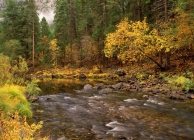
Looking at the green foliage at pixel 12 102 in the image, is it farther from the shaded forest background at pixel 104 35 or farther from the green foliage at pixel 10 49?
the green foliage at pixel 10 49

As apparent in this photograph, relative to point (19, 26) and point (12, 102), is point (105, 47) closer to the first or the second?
point (12, 102)

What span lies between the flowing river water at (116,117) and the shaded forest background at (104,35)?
706cm

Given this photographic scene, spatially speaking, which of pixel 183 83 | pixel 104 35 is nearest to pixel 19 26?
pixel 104 35

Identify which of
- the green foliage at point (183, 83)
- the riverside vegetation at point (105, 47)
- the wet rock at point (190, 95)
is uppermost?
the riverside vegetation at point (105, 47)

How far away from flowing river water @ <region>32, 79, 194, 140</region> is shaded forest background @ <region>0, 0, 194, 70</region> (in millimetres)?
7062

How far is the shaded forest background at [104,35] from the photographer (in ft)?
67.4

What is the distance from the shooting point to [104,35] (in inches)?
1323

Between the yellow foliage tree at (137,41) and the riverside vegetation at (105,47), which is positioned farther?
the yellow foliage tree at (137,41)

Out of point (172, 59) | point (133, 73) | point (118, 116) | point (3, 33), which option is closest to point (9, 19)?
point (3, 33)

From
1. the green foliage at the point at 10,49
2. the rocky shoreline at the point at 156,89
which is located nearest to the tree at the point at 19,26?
the green foliage at the point at 10,49

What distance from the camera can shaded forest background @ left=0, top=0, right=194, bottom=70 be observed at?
20.5 meters

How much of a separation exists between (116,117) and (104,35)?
979 inches

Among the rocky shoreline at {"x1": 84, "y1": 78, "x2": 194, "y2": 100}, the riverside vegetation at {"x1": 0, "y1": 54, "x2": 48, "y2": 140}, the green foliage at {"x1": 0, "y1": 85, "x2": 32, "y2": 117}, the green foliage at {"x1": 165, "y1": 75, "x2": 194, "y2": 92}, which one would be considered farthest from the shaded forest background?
the green foliage at {"x1": 0, "y1": 85, "x2": 32, "y2": 117}

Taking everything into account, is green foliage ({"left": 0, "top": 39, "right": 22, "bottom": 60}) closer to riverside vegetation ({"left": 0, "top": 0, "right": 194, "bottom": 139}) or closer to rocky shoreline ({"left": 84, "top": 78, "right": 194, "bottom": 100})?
riverside vegetation ({"left": 0, "top": 0, "right": 194, "bottom": 139})
